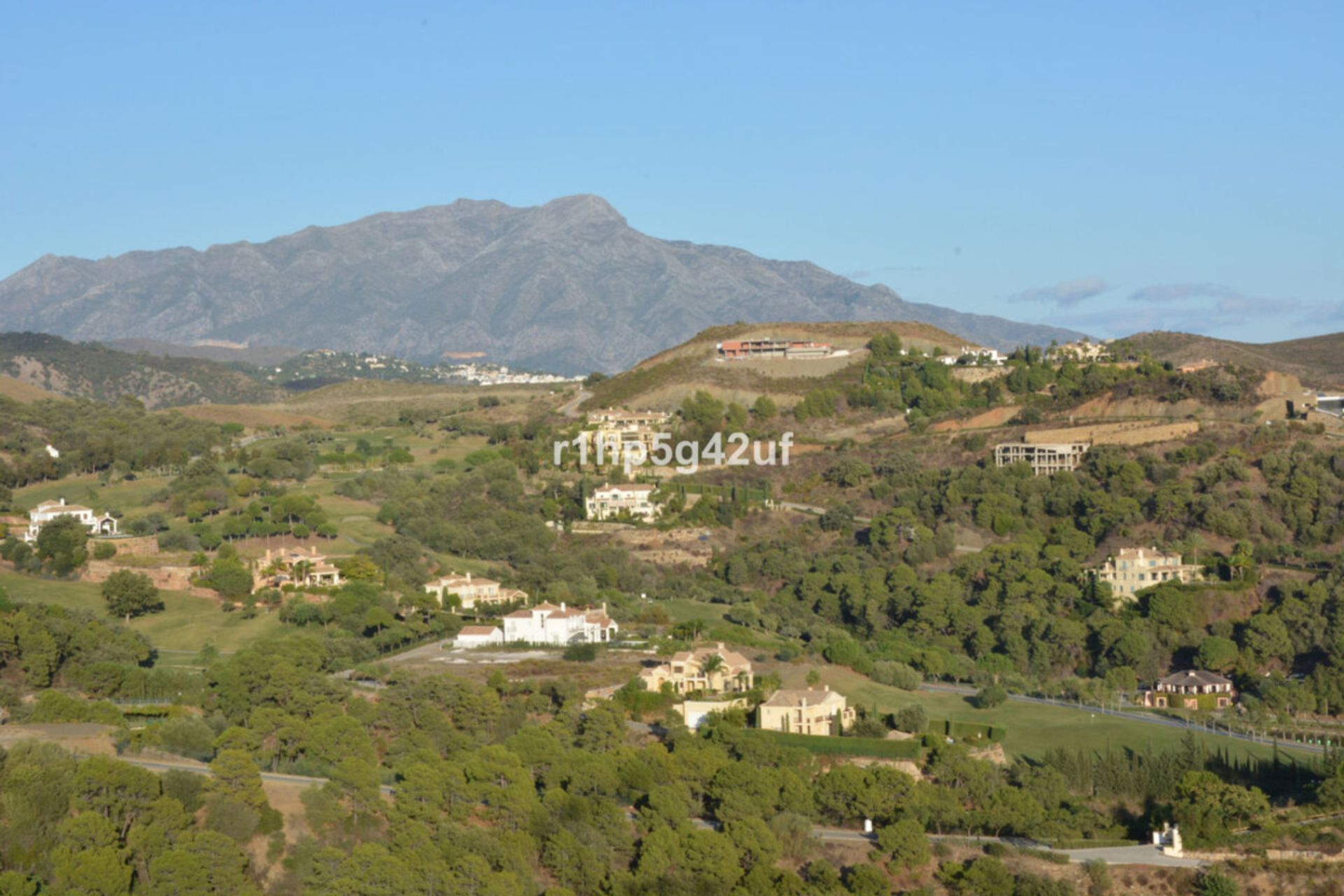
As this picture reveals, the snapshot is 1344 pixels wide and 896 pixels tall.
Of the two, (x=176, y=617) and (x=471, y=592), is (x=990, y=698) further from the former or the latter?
(x=176, y=617)

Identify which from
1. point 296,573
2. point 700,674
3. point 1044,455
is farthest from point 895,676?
point 1044,455

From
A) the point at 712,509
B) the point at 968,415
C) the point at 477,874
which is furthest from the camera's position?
the point at 968,415

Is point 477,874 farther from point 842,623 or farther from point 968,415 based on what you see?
point 968,415

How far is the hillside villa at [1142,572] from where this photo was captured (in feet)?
205

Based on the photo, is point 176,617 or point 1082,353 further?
point 1082,353

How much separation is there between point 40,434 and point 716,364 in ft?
124

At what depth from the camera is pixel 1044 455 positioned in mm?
78438

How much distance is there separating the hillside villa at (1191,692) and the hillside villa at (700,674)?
13.3m

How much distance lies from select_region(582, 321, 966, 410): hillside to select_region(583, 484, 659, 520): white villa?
57.5 feet

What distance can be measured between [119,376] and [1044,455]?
12303 centimetres

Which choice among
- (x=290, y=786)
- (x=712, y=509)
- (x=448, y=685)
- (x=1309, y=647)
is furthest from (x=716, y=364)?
(x=290, y=786)

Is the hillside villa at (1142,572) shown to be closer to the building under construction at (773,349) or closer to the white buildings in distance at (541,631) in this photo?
the white buildings in distance at (541,631)

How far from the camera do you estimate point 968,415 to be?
88.9 m

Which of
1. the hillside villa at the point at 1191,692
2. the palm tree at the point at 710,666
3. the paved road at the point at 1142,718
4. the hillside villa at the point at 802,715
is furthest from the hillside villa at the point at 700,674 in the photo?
the hillside villa at the point at 1191,692
